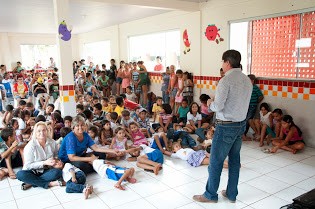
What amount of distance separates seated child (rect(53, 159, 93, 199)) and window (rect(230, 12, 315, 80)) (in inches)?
160

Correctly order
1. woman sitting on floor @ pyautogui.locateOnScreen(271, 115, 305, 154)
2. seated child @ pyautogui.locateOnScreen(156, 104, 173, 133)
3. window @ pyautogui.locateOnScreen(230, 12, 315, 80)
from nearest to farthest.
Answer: woman sitting on floor @ pyautogui.locateOnScreen(271, 115, 305, 154) → window @ pyautogui.locateOnScreen(230, 12, 315, 80) → seated child @ pyautogui.locateOnScreen(156, 104, 173, 133)

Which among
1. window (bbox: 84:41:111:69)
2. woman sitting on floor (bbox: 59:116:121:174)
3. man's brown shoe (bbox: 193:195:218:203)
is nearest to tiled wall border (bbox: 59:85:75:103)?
woman sitting on floor (bbox: 59:116:121:174)

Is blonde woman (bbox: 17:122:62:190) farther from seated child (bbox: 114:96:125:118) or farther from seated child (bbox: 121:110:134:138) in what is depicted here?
seated child (bbox: 114:96:125:118)

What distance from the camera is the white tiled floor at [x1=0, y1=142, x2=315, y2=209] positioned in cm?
299

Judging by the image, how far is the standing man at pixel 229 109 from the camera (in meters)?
2.62

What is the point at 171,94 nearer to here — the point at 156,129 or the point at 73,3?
the point at 156,129

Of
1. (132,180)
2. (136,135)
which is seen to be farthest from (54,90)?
(132,180)

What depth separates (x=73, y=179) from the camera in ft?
10.8

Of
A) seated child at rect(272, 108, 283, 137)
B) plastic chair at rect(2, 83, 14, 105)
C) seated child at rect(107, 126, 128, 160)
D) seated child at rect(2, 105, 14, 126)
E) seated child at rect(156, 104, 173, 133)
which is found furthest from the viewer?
plastic chair at rect(2, 83, 14, 105)

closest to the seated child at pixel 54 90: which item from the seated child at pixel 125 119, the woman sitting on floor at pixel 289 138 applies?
the seated child at pixel 125 119

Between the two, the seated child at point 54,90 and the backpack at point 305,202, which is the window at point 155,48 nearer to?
the seated child at point 54,90

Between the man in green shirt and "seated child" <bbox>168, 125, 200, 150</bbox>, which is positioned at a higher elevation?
the man in green shirt

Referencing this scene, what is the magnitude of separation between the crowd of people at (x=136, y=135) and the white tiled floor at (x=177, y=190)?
4.6 inches

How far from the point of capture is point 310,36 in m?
4.75
